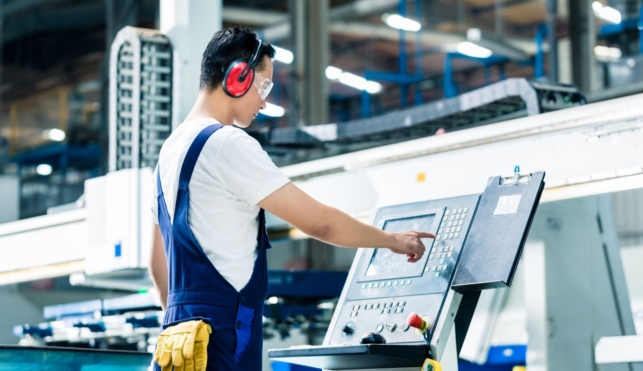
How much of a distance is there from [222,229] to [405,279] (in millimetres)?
741

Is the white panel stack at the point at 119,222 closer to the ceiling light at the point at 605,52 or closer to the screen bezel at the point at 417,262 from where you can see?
the screen bezel at the point at 417,262

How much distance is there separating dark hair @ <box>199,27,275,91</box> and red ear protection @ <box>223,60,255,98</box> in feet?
0.07

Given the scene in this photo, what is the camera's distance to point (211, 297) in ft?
7.77

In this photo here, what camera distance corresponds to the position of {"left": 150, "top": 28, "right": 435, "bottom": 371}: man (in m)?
2.36

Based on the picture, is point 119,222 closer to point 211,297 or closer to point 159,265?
point 159,265

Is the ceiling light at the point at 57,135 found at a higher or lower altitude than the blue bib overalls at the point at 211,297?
higher

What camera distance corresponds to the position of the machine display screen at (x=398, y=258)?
299 cm

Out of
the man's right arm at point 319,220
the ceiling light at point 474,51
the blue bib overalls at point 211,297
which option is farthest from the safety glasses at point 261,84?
the ceiling light at point 474,51

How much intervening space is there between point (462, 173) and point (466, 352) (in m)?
2.94

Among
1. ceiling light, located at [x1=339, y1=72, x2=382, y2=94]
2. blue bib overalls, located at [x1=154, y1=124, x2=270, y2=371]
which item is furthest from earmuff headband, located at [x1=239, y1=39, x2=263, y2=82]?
ceiling light, located at [x1=339, y1=72, x2=382, y2=94]

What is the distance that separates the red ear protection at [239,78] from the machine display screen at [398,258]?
2.58 feet

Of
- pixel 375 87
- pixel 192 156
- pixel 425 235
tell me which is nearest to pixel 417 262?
pixel 425 235

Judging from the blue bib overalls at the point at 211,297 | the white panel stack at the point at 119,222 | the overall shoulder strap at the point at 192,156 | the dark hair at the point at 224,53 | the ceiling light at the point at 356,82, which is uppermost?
the ceiling light at the point at 356,82

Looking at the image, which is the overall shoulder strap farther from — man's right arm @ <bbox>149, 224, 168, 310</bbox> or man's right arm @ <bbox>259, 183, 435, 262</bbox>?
man's right arm @ <bbox>149, 224, 168, 310</bbox>
